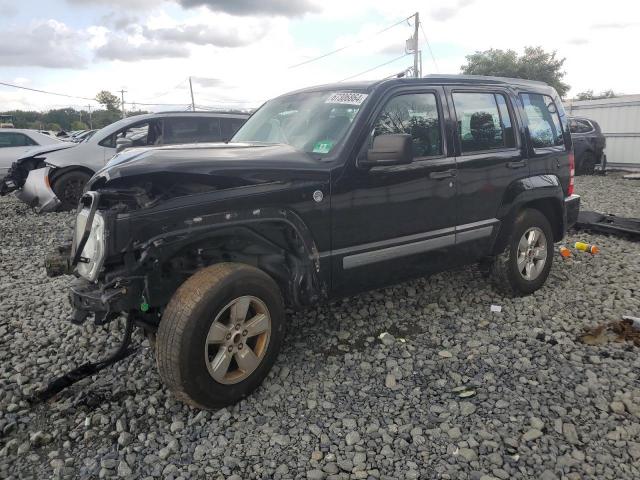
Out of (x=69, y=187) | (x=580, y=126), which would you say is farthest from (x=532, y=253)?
(x=580, y=126)

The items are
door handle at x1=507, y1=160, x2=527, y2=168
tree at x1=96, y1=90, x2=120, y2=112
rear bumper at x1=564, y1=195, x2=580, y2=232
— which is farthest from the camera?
tree at x1=96, y1=90, x2=120, y2=112

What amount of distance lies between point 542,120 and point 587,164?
36.9ft

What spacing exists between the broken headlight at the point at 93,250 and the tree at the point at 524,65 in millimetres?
35005

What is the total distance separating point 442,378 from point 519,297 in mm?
1767

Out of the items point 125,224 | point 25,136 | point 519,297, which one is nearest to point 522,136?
point 519,297

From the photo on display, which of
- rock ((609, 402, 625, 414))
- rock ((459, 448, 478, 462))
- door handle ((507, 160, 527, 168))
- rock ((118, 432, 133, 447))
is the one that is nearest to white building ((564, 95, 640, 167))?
door handle ((507, 160, 527, 168))

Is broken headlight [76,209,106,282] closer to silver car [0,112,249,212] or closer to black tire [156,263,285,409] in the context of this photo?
black tire [156,263,285,409]

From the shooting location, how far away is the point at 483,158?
416 cm

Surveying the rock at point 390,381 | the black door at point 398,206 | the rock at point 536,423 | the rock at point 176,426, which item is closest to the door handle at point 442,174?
the black door at point 398,206

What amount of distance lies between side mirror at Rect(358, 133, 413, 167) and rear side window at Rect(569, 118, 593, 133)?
1310 centimetres

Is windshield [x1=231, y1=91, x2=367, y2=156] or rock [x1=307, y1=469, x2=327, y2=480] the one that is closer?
rock [x1=307, y1=469, x2=327, y2=480]

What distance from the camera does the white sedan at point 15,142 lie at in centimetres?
1209

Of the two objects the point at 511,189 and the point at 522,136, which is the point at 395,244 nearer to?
the point at 511,189

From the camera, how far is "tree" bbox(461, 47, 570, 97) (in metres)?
33.9
